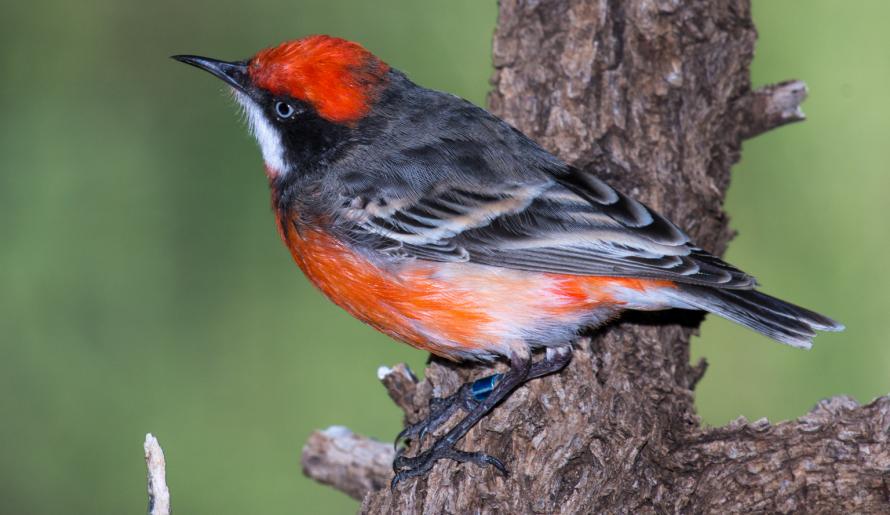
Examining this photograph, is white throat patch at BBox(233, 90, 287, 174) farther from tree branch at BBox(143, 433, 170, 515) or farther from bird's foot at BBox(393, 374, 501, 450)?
tree branch at BBox(143, 433, 170, 515)

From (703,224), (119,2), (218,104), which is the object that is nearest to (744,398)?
(703,224)

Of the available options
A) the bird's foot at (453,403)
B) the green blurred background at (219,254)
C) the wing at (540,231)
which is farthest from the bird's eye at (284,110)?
the green blurred background at (219,254)

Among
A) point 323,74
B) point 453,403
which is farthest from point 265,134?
point 453,403

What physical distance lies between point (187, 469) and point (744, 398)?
13.0ft

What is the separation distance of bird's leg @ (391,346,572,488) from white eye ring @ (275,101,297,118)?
5.25ft

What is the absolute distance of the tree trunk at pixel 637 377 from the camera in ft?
15.2


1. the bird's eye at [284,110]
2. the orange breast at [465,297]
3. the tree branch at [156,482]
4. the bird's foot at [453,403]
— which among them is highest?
the bird's eye at [284,110]

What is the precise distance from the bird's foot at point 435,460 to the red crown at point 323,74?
65.2 inches

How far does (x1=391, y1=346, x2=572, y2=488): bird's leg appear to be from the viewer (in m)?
4.81

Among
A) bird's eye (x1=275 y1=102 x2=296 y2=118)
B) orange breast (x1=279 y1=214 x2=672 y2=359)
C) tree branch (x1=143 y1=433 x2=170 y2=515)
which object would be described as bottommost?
tree branch (x1=143 y1=433 x2=170 y2=515)

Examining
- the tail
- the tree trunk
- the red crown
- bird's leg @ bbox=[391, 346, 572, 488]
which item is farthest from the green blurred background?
the red crown

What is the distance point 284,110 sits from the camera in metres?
5.34

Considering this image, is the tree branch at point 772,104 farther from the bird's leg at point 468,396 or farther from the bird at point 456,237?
the bird's leg at point 468,396

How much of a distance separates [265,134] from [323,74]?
0.48 metres
